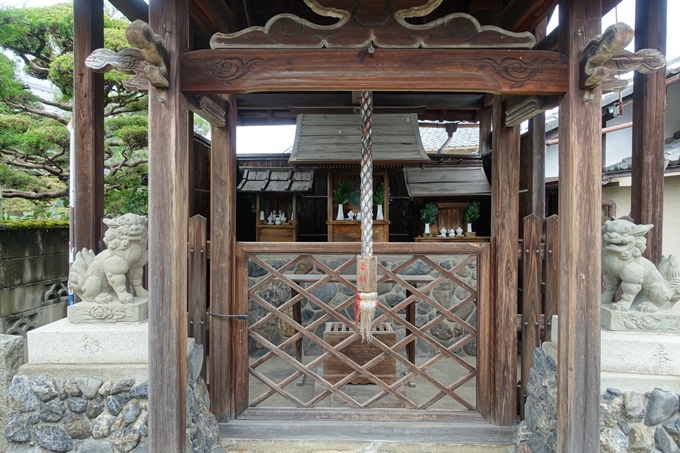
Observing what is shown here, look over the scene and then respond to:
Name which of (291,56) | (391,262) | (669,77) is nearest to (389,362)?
(391,262)

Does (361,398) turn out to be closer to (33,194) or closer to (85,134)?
(85,134)

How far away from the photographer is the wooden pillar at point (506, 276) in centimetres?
363

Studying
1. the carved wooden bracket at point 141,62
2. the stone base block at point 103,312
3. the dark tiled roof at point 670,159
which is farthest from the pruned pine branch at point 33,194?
the dark tiled roof at point 670,159

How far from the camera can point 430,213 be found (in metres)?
6.89

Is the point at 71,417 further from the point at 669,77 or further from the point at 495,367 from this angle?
the point at 669,77

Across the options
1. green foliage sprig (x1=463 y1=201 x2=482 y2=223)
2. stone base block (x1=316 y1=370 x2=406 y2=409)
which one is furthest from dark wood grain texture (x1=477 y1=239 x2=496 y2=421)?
green foliage sprig (x1=463 y1=201 x2=482 y2=223)

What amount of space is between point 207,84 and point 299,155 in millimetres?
3301

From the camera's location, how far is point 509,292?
364 centimetres

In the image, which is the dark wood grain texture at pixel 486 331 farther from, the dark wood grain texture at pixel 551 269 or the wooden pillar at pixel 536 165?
the wooden pillar at pixel 536 165

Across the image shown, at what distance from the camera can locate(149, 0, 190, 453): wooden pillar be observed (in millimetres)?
2666

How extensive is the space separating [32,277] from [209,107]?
4681mm

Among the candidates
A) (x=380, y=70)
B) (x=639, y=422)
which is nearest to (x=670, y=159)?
(x=639, y=422)

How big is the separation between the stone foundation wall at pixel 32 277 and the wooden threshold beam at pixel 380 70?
466 centimetres

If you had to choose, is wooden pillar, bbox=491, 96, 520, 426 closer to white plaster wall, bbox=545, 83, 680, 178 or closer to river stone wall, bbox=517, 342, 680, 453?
river stone wall, bbox=517, 342, 680, 453
